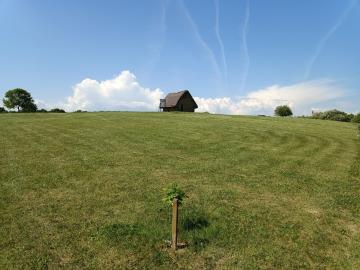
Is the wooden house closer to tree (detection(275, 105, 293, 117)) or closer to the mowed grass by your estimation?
tree (detection(275, 105, 293, 117))

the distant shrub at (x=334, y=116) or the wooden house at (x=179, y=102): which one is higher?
the wooden house at (x=179, y=102)

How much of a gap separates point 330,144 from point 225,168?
Answer: 13.3 m

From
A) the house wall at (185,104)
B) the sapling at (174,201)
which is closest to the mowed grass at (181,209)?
the sapling at (174,201)

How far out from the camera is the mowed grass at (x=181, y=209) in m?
8.12

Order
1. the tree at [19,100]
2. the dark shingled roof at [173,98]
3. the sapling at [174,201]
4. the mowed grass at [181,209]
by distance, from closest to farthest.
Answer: the mowed grass at [181,209]
the sapling at [174,201]
the dark shingled roof at [173,98]
the tree at [19,100]

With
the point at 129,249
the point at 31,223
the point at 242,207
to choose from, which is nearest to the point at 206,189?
the point at 242,207

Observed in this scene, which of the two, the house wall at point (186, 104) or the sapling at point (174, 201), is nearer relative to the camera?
the sapling at point (174, 201)

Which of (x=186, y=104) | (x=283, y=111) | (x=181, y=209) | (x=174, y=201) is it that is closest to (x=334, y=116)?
(x=283, y=111)

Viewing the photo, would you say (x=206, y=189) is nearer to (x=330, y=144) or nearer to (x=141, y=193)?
(x=141, y=193)

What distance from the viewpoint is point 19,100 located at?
111m

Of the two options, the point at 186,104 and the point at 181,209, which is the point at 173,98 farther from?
the point at 181,209

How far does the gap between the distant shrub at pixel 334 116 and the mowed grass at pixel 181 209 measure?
149ft

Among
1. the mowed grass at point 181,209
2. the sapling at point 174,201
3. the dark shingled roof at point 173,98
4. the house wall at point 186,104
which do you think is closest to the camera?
the mowed grass at point 181,209

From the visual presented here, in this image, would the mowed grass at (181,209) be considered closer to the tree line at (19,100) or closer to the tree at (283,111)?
the tree at (283,111)
